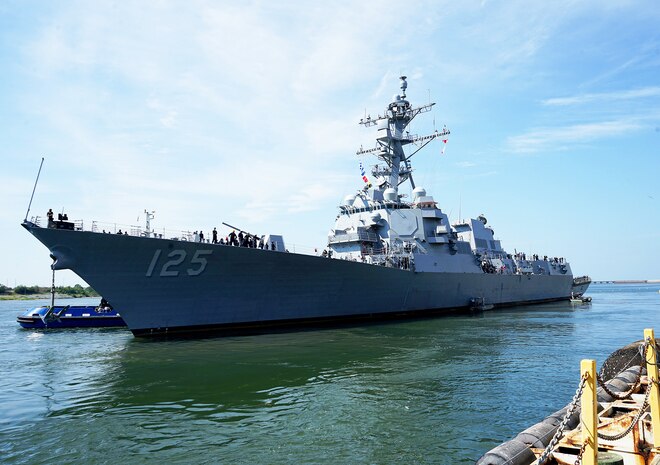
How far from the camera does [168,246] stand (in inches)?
584

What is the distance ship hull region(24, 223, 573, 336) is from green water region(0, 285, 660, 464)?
1132mm

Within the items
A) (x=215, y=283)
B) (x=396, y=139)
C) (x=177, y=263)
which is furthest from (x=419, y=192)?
→ (x=177, y=263)

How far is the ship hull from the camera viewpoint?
14.2m

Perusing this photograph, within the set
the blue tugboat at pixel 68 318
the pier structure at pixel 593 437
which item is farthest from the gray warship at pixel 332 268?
the pier structure at pixel 593 437

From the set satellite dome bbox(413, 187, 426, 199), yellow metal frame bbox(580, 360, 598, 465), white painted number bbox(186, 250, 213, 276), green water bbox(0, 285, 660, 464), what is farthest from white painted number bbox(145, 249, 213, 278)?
satellite dome bbox(413, 187, 426, 199)

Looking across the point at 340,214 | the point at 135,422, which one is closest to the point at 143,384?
the point at 135,422

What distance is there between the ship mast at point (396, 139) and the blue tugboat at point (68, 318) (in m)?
16.9

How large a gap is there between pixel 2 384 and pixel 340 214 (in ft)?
60.7

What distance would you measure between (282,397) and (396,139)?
21369 mm

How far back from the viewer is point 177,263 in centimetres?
1504

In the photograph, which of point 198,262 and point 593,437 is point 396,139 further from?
point 593,437

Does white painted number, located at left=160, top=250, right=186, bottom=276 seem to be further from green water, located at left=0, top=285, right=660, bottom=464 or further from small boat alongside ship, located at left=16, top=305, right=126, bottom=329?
small boat alongside ship, located at left=16, top=305, right=126, bottom=329

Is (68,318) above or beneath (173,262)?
beneath

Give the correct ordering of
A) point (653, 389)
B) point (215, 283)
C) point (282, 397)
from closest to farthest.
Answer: point (653, 389) < point (282, 397) < point (215, 283)
